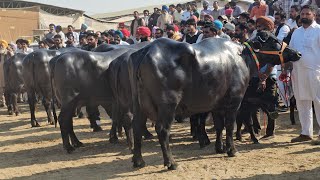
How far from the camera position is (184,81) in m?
7.08

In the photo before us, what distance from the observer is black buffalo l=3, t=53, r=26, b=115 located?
15242mm

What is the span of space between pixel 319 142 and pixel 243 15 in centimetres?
441

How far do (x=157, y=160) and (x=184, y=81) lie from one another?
Answer: 5.53 ft

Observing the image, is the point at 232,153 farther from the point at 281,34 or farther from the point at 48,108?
the point at 48,108

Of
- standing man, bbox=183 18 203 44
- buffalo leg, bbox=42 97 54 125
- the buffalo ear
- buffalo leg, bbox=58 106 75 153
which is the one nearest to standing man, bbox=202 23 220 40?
standing man, bbox=183 18 203 44

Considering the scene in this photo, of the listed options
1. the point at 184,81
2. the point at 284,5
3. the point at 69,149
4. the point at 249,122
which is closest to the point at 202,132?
the point at 249,122

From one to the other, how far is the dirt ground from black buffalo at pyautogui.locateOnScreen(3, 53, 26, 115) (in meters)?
4.64

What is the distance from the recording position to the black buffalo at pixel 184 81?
6.97m

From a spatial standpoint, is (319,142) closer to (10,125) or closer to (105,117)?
(105,117)

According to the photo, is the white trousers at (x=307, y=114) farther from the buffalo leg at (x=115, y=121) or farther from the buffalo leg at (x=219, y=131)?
the buffalo leg at (x=115, y=121)

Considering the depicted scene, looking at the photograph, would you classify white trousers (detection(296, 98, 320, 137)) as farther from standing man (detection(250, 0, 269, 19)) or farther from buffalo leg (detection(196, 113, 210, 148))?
standing man (detection(250, 0, 269, 19))

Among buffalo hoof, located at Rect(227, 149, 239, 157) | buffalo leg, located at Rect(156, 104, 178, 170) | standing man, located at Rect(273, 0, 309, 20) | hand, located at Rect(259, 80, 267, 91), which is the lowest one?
buffalo hoof, located at Rect(227, 149, 239, 157)

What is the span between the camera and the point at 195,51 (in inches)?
286

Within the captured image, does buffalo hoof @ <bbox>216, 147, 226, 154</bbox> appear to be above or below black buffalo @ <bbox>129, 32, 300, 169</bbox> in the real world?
below
